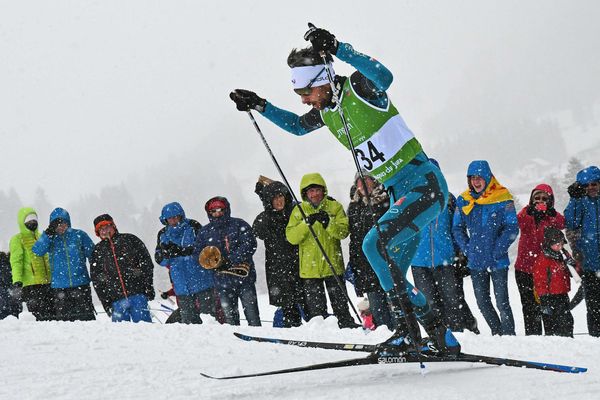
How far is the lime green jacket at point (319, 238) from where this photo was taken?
6.93m

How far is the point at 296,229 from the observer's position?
22.8ft

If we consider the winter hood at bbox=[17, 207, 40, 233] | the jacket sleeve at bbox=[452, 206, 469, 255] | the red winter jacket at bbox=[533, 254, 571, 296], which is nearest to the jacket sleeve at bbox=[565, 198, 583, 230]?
the red winter jacket at bbox=[533, 254, 571, 296]

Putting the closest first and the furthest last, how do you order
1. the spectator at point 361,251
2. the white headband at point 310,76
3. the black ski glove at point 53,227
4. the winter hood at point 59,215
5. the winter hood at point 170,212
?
the white headband at point 310,76, the spectator at point 361,251, the black ski glove at point 53,227, the winter hood at point 59,215, the winter hood at point 170,212

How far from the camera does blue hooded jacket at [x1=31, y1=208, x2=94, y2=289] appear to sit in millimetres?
8094

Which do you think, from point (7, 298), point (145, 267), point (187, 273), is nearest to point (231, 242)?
point (187, 273)

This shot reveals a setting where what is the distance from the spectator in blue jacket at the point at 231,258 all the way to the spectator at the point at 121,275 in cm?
86

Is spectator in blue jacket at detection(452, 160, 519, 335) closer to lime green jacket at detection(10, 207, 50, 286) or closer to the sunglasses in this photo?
the sunglasses

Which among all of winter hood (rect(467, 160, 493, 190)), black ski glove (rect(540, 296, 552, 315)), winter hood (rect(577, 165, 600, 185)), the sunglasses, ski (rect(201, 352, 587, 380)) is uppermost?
the sunglasses

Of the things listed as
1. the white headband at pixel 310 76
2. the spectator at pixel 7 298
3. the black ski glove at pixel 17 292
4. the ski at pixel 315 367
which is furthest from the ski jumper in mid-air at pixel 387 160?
the spectator at pixel 7 298

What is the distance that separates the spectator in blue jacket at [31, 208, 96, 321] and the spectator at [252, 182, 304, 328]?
2729mm

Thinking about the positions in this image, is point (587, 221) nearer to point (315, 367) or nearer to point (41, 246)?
point (315, 367)

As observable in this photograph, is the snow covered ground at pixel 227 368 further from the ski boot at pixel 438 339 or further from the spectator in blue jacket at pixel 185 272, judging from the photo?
the spectator in blue jacket at pixel 185 272

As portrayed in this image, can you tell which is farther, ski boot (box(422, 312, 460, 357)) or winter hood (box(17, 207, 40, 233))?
winter hood (box(17, 207, 40, 233))

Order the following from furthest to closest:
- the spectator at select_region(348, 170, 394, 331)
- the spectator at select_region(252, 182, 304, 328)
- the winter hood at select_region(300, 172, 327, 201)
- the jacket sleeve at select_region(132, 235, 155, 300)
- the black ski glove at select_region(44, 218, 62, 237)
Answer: the black ski glove at select_region(44, 218, 62, 237)
the jacket sleeve at select_region(132, 235, 155, 300)
the spectator at select_region(252, 182, 304, 328)
the winter hood at select_region(300, 172, 327, 201)
the spectator at select_region(348, 170, 394, 331)
